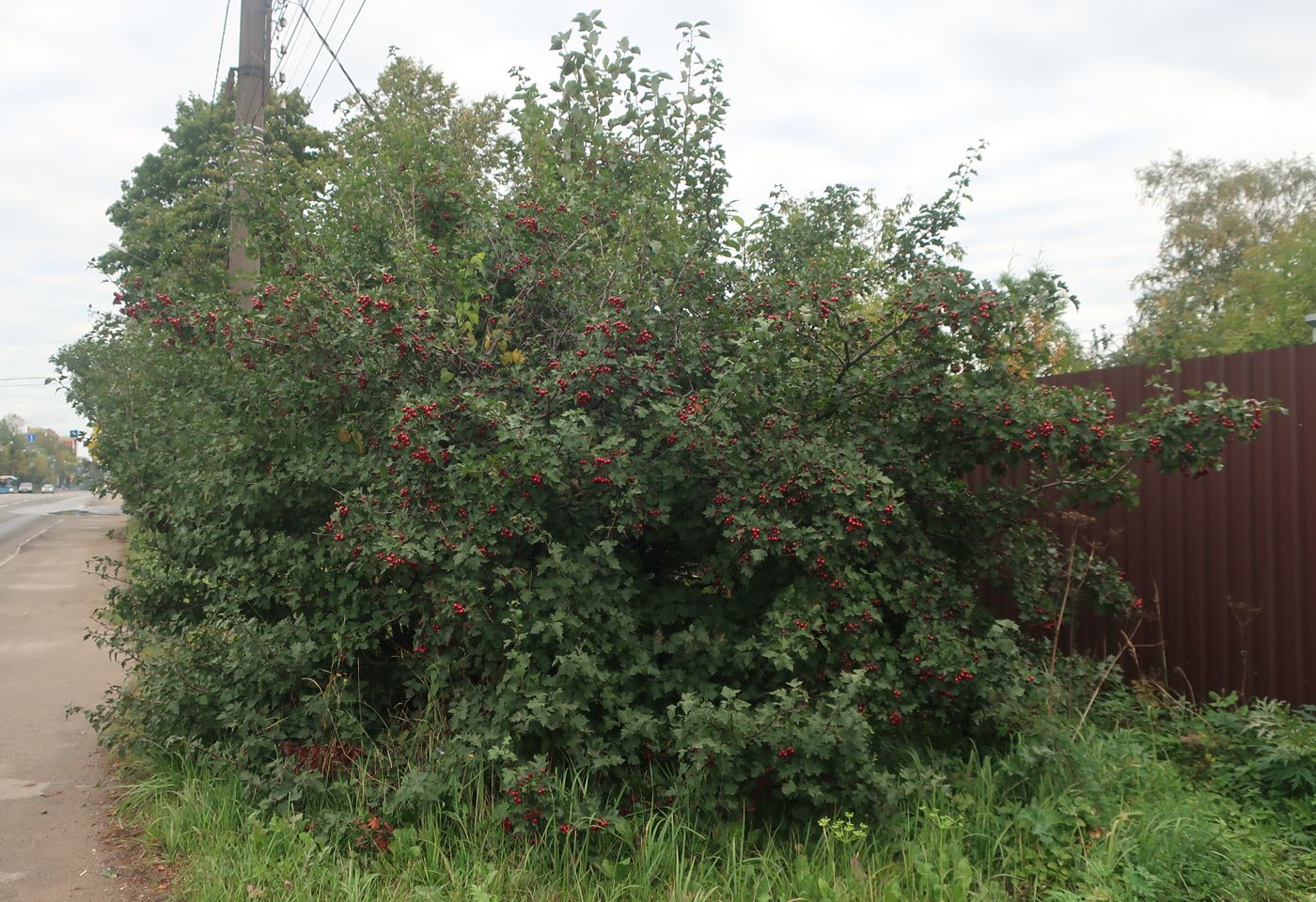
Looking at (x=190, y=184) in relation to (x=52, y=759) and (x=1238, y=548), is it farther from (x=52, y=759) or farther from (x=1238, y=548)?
(x=1238, y=548)

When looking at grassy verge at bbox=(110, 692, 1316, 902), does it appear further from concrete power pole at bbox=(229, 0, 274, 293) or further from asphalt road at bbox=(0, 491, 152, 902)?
concrete power pole at bbox=(229, 0, 274, 293)

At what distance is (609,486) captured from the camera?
4242 millimetres

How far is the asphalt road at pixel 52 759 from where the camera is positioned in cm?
453

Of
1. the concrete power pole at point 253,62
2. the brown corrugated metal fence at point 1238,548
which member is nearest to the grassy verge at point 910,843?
the brown corrugated metal fence at point 1238,548

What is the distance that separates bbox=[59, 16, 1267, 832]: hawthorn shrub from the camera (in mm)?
4184

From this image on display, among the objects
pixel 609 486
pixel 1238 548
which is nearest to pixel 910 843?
pixel 609 486

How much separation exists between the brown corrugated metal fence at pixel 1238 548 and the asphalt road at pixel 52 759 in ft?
18.0

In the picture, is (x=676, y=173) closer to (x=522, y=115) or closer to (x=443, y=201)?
(x=522, y=115)

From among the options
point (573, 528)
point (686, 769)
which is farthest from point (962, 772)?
point (573, 528)

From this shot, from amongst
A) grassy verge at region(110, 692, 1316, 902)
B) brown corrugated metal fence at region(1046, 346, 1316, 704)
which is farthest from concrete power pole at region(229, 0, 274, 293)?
brown corrugated metal fence at region(1046, 346, 1316, 704)

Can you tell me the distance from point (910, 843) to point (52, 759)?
5.38 meters

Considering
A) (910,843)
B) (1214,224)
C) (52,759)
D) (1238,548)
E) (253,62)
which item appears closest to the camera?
(910,843)

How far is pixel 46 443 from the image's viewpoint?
137 metres

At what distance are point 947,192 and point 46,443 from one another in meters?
157
